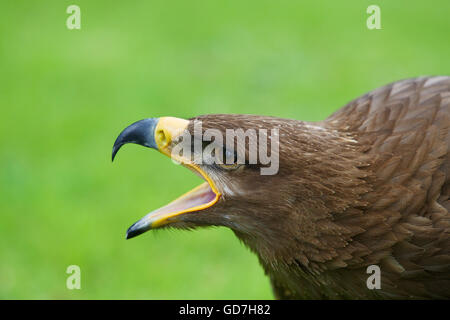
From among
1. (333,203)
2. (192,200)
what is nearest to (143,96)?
(192,200)

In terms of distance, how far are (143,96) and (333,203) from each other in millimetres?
4908

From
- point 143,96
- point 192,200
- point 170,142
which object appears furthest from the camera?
point 143,96

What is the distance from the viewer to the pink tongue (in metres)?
3.43

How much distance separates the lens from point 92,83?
26.5 feet

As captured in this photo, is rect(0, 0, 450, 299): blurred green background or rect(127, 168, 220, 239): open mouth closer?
rect(127, 168, 220, 239): open mouth

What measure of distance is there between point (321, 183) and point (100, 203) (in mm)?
3489

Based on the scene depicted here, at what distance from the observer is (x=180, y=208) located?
344 cm

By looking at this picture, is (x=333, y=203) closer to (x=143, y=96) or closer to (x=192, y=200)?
(x=192, y=200)

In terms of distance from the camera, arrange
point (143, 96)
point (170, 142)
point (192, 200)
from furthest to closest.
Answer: point (143, 96), point (192, 200), point (170, 142)

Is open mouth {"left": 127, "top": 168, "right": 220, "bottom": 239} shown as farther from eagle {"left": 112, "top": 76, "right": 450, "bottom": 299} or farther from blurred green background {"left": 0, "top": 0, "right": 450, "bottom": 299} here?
blurred green background {"left": 0, "top": 0, "right": 450, "bottom": 299}

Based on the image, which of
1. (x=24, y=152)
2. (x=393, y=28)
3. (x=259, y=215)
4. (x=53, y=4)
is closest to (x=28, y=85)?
(x=24, y=152)

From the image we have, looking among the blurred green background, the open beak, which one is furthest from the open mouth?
the blurred green background

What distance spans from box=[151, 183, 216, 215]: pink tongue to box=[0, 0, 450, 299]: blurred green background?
2.19m

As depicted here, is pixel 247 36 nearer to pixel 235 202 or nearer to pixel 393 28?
pixel 393 28
